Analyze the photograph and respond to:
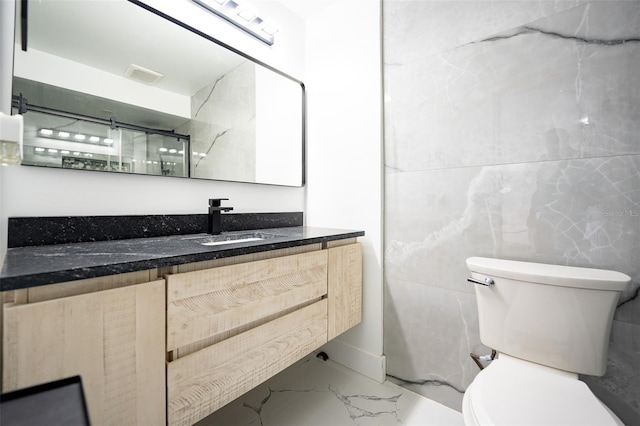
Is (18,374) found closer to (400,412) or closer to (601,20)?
(400,412)

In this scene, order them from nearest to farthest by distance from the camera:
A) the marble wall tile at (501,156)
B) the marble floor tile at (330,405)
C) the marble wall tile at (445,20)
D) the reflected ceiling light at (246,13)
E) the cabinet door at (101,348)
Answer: the cabinet door at (101,348) → the marble wall tile at (501,156) → the marble wall tile at (445,20) → the marble floor tile at (330,405) → the reflected ceiling light at (246,13)

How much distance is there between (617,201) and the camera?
3.60ft

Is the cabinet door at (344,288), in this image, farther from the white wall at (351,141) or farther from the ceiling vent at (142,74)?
the ceiling vent at (142,74)

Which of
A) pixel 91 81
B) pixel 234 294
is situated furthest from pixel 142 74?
pixel 234 294

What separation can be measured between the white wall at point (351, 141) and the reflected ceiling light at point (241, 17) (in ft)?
1.23

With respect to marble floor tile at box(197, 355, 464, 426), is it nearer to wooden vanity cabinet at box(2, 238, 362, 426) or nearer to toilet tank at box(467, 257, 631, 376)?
wooden vanity cabinet at box(2, 238, 362, 426)

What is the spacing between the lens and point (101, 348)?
731 mm

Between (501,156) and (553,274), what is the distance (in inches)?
21.6

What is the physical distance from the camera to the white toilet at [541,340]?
853 millimetres

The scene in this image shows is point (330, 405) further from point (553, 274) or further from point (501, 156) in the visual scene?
point (501, 156)

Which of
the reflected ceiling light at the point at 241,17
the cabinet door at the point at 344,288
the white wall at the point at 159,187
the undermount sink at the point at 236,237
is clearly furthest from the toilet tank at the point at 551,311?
the reflected ceiling light at the point at 241,17

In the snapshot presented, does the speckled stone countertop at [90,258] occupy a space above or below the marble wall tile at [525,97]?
below

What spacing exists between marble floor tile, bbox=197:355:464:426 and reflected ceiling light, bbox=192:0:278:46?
6.76 feet

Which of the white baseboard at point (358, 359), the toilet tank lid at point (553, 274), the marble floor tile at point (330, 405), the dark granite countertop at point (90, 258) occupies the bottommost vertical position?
the marble floor tile at point (330, 405)
